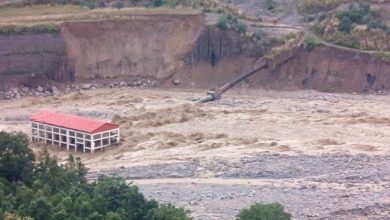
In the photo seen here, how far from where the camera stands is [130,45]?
60250 mm

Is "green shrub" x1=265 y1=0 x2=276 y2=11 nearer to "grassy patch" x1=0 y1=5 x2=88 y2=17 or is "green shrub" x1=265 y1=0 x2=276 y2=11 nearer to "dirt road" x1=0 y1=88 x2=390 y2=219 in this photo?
"dirt road" x1=0 y1=88 x2=390 y2=219

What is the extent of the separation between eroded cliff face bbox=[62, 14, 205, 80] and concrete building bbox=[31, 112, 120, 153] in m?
11.8

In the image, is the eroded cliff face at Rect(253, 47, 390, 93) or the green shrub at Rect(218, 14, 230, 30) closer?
the eroded cliff face at Rect(253, 47, 390, 93)

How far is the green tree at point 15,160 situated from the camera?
103ft

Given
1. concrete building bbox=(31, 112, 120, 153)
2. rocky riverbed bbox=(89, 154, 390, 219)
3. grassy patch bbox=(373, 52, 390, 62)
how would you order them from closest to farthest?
rocky riverbed bbox=(89, 154, 390, 219)
concrete building bbox=(31, 112, 120, 153)
grassy patch bbox=(373, 52, 390, 62)

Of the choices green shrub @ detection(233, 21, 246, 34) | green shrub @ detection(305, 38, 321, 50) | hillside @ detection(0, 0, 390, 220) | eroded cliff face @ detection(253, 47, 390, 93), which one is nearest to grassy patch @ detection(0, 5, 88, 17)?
hillside @ detection(0, 0, 390, 220)

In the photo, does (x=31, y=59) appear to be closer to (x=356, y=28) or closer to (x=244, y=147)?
(x=356, y=28)

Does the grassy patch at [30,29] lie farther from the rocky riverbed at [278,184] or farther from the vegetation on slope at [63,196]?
the vegetation on slope at [63,196]

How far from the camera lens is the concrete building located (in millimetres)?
45625

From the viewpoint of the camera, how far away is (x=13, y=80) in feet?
190

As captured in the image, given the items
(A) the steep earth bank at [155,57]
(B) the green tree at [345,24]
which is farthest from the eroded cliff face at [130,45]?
(B) the green tree at [345,24]

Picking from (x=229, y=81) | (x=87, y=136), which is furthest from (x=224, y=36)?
(x=87, y=136)

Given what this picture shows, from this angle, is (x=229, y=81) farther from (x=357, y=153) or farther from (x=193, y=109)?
(x=357, y=153)

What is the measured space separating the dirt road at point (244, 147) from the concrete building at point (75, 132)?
0.59 metres
